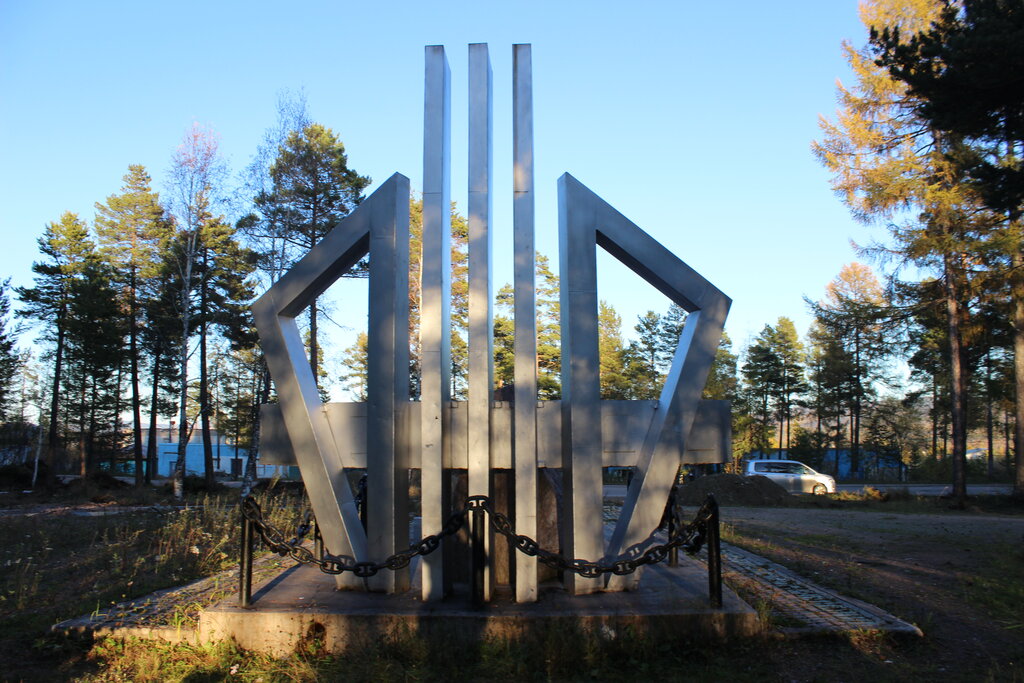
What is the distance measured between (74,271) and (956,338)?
39134mm

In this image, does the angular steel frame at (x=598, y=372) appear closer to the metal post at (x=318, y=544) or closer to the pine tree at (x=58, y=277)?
the metal post at (x=318, y=544)

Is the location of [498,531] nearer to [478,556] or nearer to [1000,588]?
[478,556]

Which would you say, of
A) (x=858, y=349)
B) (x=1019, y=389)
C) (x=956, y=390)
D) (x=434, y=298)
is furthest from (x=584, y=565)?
(x=858, y=349)

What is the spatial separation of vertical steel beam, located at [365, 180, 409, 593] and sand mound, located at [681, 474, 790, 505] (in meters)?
Result: 17.8

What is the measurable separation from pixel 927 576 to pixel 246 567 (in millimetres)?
8178

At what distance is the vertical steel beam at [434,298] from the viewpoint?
6680 millimetres

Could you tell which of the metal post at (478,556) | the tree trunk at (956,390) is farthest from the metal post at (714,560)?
the tree trunk at (956,390)

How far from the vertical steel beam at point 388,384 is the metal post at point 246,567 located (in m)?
1.11

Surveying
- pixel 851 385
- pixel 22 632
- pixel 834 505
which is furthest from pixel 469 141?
pixel 851 385

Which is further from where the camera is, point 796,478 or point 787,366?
point 787,366

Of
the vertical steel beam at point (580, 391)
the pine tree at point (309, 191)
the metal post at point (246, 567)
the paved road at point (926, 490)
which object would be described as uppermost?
the pine tree at point (309, 191)

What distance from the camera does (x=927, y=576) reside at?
8.71m

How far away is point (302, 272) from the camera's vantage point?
717 cm

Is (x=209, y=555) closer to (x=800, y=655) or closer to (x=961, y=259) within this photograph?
(x=800, y=655)
